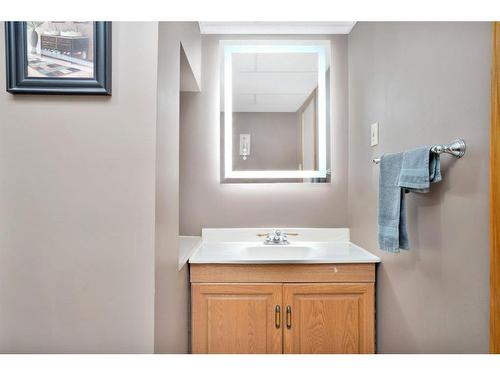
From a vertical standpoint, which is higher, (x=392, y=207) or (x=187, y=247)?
(x=392, y=207)

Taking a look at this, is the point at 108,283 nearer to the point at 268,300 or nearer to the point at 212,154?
the point at 268,300

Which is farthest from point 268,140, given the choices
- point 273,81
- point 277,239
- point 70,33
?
point 70,33

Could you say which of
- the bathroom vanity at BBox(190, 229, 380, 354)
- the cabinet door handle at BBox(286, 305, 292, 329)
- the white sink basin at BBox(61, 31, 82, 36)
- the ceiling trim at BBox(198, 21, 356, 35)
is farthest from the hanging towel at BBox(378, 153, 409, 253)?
the white sink basin at BBox(61, 31, 82, 36)

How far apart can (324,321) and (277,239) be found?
510mm

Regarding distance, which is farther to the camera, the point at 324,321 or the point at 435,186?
the point at 324,321

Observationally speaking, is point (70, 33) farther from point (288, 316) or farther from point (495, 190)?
point (288, 316)

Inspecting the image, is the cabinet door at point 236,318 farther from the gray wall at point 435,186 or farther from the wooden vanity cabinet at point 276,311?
the gray wall at point 435,186

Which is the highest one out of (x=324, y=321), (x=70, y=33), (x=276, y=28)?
(x=276, y=28)

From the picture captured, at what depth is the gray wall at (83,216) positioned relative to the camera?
2.83 ft

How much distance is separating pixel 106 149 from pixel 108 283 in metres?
0.41

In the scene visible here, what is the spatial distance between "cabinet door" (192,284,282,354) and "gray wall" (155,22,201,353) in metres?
0.13

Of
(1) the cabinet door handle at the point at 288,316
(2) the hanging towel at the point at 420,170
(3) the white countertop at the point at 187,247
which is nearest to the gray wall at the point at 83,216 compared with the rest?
(3) the white countertop at the point at 187,247

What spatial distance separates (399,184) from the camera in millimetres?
1025
